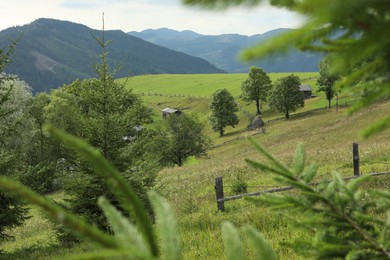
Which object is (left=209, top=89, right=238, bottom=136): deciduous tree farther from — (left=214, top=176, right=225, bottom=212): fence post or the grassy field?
(left=214, top=176, right=225, bottom=212): fence post

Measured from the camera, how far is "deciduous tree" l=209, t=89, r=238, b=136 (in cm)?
7538

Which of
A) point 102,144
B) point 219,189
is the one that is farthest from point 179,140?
point 102,144

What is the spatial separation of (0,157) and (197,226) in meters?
7.58

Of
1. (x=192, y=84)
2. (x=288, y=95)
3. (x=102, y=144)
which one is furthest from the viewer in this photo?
(x=192, y=84)

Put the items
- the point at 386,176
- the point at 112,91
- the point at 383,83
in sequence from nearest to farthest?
the point at 383,83
the point at 112,91
the point at 386,176

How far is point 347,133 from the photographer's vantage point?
44.8m

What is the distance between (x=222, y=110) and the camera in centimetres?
7512

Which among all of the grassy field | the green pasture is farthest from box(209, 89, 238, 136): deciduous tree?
the green pasture

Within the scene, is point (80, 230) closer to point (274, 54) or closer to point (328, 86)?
point (274, 54)

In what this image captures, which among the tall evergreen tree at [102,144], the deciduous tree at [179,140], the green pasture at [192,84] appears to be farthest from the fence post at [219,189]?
the green pasture at [192,84]

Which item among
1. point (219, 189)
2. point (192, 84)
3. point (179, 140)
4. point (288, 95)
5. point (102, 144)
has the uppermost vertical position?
point (192, 84)

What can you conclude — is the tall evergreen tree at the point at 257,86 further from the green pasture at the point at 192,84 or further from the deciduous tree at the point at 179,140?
the green pasture at the point at 192,84

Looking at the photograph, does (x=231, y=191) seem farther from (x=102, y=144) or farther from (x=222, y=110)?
(x=222, y=110)

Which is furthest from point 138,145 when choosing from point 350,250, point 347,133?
point 347,133
